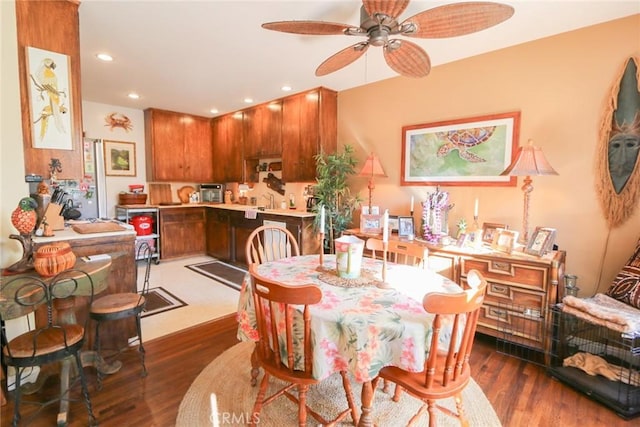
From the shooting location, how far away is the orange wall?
2422 millimetres

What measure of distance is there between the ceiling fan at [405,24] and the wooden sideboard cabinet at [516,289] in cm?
161

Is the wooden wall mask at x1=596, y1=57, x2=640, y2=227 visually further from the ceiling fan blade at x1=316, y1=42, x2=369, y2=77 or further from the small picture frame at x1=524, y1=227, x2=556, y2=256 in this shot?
the ceiling fan blade at x1=316, y1=42, x2=369, y2=77

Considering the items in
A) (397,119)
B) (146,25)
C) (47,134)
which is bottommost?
(47,134)

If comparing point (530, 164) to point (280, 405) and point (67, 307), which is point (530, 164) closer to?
point (280, 405)

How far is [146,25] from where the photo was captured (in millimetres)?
2486

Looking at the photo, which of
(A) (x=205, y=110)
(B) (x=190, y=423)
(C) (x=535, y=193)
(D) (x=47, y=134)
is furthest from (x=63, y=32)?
(C) (x=535, y=193)

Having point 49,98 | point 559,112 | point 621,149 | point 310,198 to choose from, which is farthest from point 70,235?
point 621,149

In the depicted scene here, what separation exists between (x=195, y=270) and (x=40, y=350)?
3.31m

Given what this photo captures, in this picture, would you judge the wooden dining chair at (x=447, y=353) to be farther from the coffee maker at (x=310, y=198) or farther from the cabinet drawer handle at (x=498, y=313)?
the coffee maker at (x=310, y=198)

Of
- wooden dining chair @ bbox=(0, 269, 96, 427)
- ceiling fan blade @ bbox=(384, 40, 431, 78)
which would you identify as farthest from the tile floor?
ceiling fan blade @ bbox=(384, 40, 431, 78)

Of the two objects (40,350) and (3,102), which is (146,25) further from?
(40,350)

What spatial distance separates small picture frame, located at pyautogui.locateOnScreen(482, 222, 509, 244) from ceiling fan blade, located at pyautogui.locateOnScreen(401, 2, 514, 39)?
1.74 metres

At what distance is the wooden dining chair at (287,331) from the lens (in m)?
1.36

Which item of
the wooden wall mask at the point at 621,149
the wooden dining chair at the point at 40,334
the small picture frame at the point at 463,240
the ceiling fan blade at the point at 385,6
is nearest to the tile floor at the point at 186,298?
the wooden dining chair at the point at 40,334
